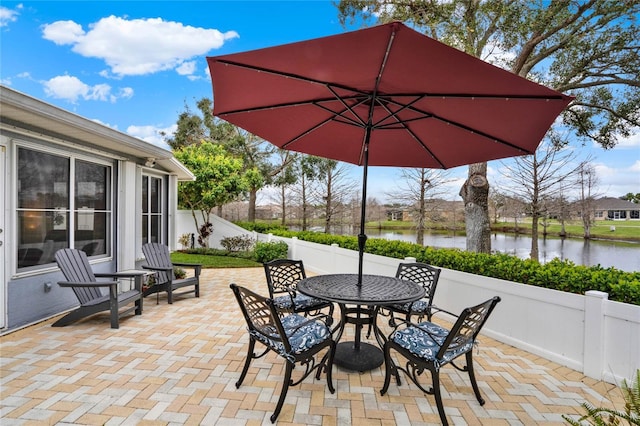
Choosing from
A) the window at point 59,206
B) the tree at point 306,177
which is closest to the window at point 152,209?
the window at point 59,206

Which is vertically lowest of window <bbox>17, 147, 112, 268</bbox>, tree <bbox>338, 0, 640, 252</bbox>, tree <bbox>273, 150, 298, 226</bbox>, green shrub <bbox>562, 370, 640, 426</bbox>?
green shrub <bbox>562, 370, 640, 426</bbox>

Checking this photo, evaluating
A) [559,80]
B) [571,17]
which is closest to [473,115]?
[571,17]

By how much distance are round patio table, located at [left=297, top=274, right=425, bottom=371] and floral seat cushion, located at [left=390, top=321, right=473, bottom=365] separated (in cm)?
26

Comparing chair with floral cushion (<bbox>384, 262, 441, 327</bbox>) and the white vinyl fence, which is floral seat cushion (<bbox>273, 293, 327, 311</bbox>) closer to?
chair with floral cushion (<bbox>384, 262, 441, 327</bbox>)

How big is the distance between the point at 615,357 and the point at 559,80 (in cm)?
653

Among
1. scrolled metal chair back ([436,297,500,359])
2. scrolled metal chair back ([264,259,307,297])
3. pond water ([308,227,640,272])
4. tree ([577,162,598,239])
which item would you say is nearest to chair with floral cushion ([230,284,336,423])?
scrolled metal chair back ([436,297,500,359])

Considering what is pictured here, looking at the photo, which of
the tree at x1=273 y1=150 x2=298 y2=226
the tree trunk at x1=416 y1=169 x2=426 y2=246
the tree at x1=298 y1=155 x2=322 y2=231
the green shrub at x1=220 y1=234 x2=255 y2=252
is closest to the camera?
the green shrub at x1=220 y1=234 x2=255 y2=252

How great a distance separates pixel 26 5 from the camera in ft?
19.2

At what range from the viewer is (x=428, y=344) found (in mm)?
2334

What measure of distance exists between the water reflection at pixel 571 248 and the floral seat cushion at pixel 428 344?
7.54 meters

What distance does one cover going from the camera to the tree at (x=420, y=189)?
40.1 ft

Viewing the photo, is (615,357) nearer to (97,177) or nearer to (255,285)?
(255,285)

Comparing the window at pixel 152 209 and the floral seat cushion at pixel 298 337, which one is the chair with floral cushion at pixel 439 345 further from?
the window at pixel 152 209

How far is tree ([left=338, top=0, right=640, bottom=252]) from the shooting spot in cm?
575
